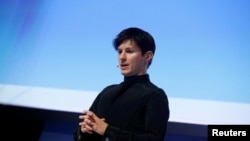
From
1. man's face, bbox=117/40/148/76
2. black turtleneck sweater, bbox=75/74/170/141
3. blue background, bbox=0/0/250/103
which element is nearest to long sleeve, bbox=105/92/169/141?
black turtleneck sweater, bbox=75/74/170/141

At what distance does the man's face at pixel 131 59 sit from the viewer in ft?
3.41

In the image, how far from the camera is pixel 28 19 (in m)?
1.73

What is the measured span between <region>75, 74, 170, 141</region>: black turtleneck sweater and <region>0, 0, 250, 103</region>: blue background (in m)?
0.41

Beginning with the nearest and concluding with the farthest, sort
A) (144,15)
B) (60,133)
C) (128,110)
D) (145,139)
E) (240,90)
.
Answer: (145,139)
(128,110)
(240,90)
(144,15)
(60,133)

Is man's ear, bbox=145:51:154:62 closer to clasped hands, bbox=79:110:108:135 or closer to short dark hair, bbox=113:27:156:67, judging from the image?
short dark hair, bbox=113:27:156:67

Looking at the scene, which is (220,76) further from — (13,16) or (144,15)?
(13,16)

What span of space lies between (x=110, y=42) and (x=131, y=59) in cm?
54

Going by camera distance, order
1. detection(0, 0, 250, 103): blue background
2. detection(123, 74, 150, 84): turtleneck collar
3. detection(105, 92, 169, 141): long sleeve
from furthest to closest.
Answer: detection(0, 0, 250, 103): blue background
detection(123, 74, 150, 84): turtleneck collar
detection(105, 92, 169, 141): long sleeve

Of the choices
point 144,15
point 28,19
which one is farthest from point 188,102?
point 28,19

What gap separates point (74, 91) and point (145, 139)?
29.4 inches

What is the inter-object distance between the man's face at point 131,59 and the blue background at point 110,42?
40 centimetres

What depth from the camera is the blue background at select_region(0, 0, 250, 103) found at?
138cm

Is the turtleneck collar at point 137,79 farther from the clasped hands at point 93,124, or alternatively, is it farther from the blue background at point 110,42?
the blue background at point 110,42

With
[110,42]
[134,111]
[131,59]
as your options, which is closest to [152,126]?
[134,111]
